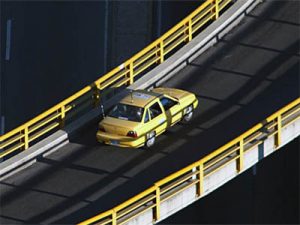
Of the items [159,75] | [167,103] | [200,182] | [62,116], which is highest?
[159,75]

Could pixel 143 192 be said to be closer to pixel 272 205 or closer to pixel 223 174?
pixel 223 174

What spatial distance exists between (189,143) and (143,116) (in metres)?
1.63

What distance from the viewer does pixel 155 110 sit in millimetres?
34688

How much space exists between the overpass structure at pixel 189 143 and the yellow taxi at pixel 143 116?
1.13 ft

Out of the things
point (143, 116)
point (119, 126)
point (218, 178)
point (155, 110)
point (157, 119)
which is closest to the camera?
point (218, 178)

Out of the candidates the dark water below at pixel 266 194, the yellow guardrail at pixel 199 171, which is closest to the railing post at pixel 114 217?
the yellow guardrail at pixel 199 171

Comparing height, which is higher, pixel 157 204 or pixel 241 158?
pixel 241 158

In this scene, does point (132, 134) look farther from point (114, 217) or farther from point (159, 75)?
point (114, 217)

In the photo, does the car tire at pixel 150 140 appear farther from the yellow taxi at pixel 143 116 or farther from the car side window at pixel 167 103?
the car side window at pixel 167 103

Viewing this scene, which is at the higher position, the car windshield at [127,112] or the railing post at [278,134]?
the car windshield at [127,112]

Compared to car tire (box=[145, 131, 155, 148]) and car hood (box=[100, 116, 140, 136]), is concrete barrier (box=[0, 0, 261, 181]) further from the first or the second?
car tire (box=[145, 131, 155, 148])

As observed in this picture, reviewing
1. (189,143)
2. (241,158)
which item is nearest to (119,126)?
(189,143)

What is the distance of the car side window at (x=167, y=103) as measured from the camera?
115 ft

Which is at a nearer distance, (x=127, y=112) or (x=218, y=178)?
(x=218, y=178)
